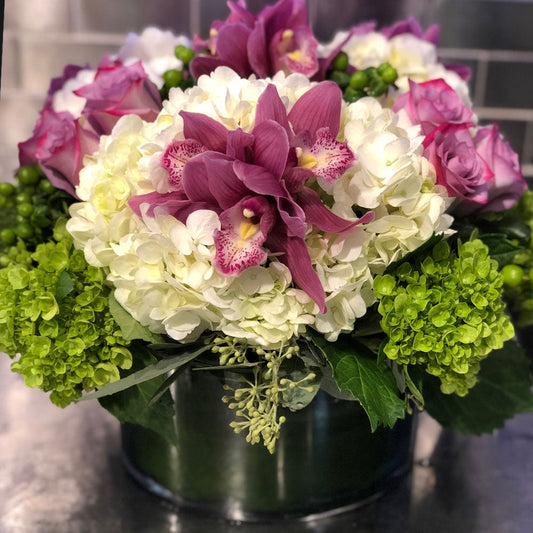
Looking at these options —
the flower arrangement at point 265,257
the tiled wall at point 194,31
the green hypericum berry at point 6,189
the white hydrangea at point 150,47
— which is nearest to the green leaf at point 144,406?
the flower arrangement at point 265,257

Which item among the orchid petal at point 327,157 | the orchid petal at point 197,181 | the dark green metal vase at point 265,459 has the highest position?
the orchid petal at point 327,157

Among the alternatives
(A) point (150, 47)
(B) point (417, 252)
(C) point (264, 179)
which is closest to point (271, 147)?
(C) point (264, 179)

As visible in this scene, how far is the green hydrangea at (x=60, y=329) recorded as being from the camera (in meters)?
0.47

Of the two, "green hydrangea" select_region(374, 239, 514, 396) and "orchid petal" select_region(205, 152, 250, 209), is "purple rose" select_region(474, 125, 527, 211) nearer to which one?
"green hydrangea" select_region(374, 239, 514, 396)

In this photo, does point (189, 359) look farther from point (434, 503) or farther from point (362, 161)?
point (434, 503)

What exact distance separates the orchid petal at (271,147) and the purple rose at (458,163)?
139mm

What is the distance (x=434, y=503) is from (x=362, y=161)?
1.07ft

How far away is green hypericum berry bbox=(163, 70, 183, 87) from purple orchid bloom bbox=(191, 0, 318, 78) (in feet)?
0.05

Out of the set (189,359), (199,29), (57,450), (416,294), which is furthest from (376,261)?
(199,29)

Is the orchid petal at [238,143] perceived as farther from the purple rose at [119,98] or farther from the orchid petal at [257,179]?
the purple rose at [119,98]

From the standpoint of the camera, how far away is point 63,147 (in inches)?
21.4

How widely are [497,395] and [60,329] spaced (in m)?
0.37

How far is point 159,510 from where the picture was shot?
1.91 ft

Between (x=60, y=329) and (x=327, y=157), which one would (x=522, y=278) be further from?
(x=60, y=329)
